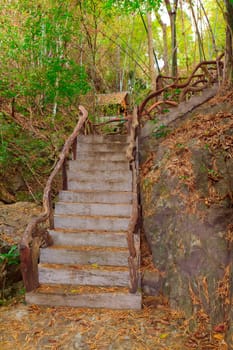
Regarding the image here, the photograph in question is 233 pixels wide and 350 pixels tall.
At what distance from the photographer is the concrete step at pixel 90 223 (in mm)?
5070

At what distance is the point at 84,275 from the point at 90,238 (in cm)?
77

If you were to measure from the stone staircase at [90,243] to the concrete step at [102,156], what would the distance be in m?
0.15

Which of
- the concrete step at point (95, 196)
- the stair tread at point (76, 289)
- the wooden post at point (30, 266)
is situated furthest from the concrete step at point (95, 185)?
the stair tread at point (76, 289)

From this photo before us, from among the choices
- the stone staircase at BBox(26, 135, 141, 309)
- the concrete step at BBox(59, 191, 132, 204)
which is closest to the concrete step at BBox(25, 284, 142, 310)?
the stone staircase at BBox(26, 135, 141, 309)

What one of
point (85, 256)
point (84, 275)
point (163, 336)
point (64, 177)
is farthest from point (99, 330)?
point (64, 177)

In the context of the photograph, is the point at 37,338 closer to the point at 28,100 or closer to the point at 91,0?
the point at 28,100

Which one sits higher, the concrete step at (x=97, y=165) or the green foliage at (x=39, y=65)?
the green foliage at (x=39, y=65)

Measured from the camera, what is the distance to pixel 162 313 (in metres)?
3.73

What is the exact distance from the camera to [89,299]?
12.7 feet

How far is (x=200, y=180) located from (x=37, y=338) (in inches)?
127

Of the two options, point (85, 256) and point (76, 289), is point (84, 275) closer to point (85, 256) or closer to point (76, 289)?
point (76, 289)

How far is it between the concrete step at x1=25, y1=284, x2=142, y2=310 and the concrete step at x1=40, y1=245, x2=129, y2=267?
1.78 feet

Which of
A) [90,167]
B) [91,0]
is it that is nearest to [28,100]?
[90,167]

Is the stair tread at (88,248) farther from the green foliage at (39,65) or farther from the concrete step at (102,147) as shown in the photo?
the green foliage at (39,65)
